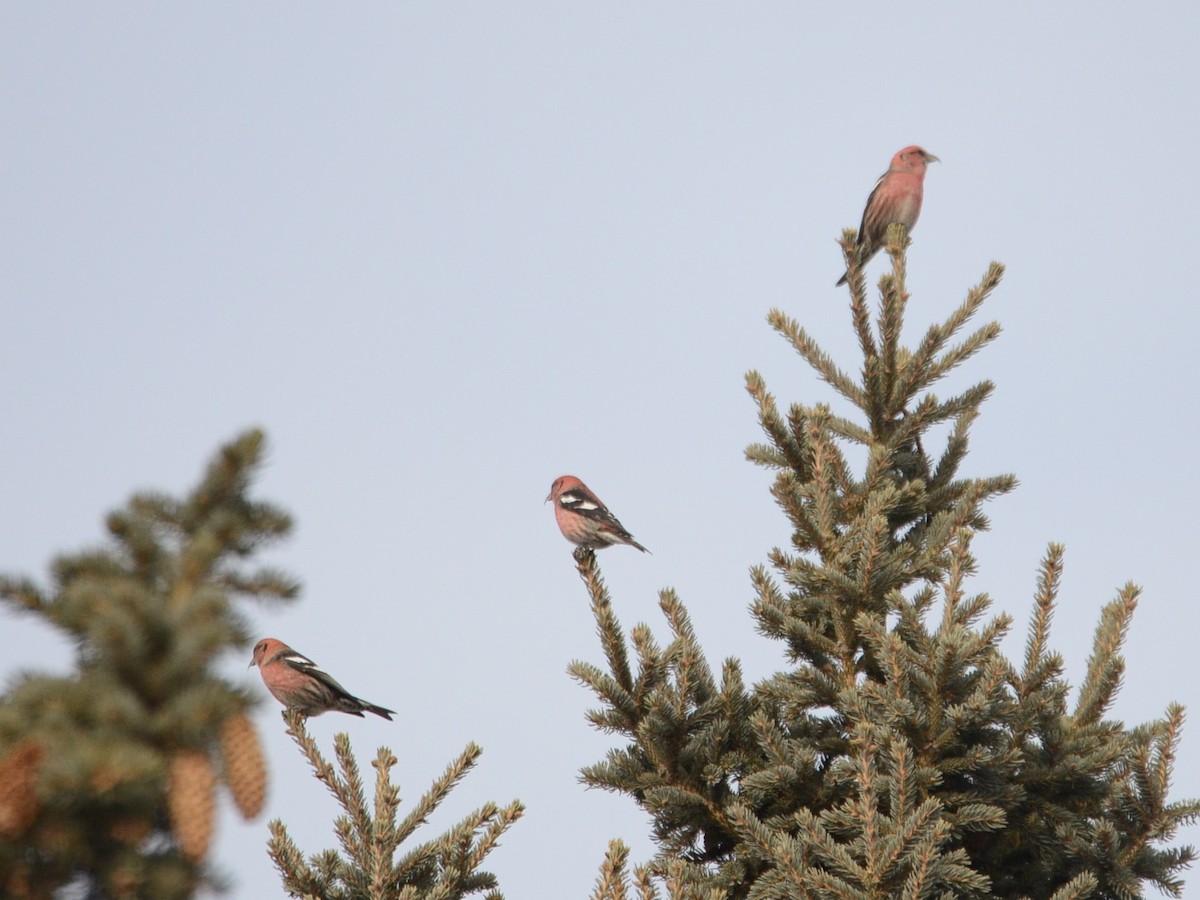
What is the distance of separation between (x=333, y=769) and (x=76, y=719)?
2.65 metres

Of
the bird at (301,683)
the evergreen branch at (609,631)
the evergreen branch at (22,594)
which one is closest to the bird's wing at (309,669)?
the bird at (301,683)

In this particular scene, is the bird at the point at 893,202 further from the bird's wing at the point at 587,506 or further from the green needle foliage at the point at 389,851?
the green needle foliage at the point at 389,851

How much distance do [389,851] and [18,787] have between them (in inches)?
95.9

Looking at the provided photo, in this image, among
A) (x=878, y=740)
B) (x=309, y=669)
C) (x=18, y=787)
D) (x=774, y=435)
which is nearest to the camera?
(x=18, y=787)

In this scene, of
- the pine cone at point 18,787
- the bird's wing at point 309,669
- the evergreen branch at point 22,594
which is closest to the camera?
the pine cone at point 18,787

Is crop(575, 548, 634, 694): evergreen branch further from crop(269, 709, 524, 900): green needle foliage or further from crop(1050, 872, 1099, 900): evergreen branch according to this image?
crop(1050, 872, 1099, 900): evergreen branch

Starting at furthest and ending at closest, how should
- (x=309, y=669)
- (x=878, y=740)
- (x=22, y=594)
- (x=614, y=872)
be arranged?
(x=309, y=669) → (x=878, y=740) → (x=614, y=872) → (x=22, y=594)

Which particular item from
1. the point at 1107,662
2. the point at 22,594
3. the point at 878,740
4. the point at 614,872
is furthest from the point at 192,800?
the point at 1107,662

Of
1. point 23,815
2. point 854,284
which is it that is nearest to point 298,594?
point 23,815

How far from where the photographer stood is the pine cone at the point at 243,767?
1.49 m

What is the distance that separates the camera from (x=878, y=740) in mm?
3934

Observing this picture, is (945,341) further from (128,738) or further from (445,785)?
(128,738)

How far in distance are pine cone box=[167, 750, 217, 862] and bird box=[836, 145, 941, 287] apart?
787 centimetres

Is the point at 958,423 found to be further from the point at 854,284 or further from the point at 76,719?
the point at 76,719
